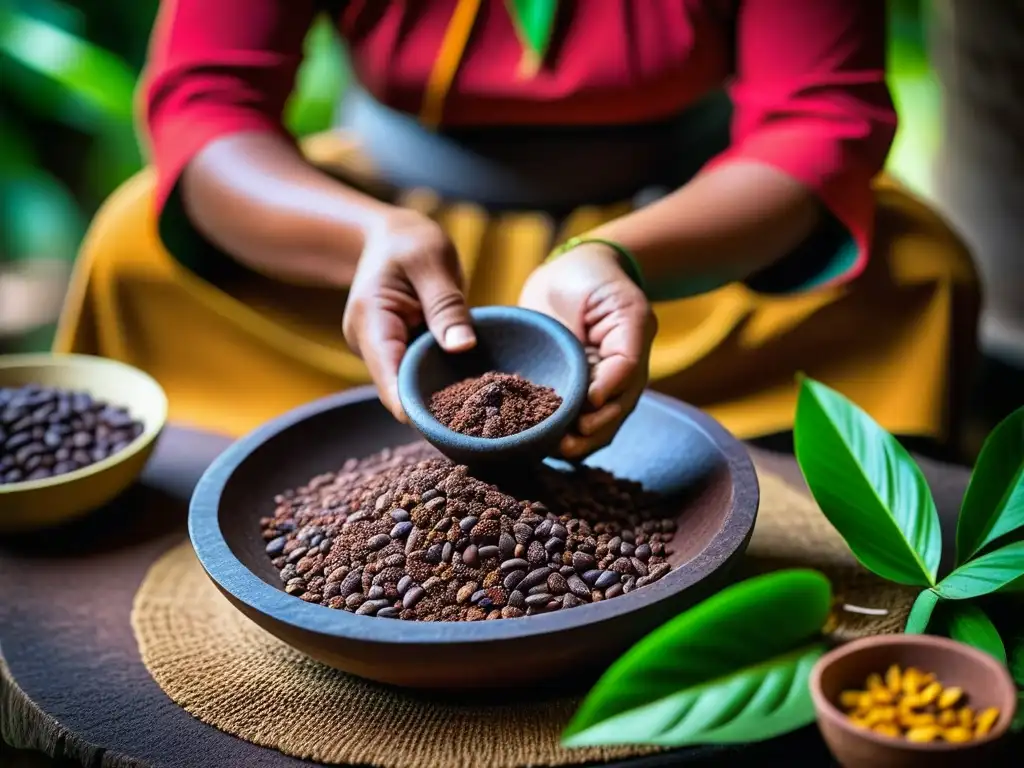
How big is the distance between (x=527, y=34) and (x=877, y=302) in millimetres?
555

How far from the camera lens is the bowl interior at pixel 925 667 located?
0.76 meters

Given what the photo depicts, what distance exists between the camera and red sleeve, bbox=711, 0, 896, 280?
137cm

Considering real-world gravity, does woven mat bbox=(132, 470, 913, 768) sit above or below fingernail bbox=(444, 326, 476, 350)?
below

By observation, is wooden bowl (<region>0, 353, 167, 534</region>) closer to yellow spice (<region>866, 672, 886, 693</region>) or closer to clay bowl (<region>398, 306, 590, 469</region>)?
clay bowl (<region>398, 306, 590, 469</region>)

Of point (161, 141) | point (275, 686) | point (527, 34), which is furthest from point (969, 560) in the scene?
point (161, 141)

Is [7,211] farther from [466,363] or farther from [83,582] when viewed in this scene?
[466,363]

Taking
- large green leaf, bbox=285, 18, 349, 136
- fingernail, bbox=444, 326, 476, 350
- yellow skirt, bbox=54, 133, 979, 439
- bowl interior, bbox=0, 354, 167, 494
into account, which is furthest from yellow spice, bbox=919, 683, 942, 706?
large green leaf, bbox=285, 18, 349, 136

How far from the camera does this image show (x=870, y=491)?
0.97 meters

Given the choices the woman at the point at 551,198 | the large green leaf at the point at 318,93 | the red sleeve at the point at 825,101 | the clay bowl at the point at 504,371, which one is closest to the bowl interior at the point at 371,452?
the clay bowl at the point at 504,371

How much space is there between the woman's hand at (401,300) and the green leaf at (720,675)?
0.37 metres

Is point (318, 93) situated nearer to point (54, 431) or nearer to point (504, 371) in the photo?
point (54, 431)

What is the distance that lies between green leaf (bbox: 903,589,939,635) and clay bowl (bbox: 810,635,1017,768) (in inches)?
5.1

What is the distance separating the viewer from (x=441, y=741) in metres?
0.91

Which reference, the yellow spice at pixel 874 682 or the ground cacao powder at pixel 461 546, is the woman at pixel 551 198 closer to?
the ground cacao powder at pixel 461 546
